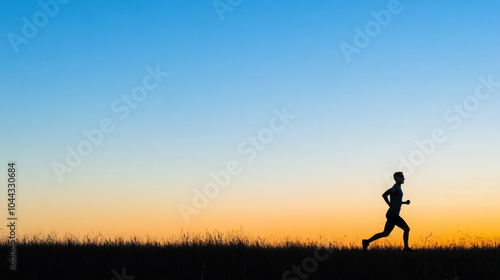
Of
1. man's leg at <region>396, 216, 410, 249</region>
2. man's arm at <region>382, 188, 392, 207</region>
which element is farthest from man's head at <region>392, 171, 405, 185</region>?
man's leg at <region>396, 216, 410, 249</region>

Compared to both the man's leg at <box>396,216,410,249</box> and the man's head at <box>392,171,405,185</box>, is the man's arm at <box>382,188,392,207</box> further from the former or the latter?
the man's leg at <box>396,216,410,249</box>

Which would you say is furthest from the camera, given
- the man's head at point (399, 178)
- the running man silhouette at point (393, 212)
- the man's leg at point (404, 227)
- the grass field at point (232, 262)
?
the man's head at point (399, 178)

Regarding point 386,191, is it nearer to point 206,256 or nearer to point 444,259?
point 444,259

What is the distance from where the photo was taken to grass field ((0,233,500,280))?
9.74m

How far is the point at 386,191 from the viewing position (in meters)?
14.1

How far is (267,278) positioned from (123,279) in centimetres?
234

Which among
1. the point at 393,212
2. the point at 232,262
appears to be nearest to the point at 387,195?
the point at 393,212

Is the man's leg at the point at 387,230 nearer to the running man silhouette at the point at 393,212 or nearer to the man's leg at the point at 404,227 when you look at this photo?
the running man silhouette at the point at 393,212

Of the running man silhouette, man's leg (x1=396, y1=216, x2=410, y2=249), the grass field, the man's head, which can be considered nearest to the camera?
the grass field

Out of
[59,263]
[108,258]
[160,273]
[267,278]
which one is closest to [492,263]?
[267,278]

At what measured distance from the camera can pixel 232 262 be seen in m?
10.6

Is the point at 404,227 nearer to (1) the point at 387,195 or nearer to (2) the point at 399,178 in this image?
(1) the point at 387,195

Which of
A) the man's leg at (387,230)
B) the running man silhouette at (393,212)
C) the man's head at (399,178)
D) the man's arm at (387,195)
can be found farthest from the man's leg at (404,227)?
the man's head at (399,178)

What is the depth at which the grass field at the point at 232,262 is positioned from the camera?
9.74 m
